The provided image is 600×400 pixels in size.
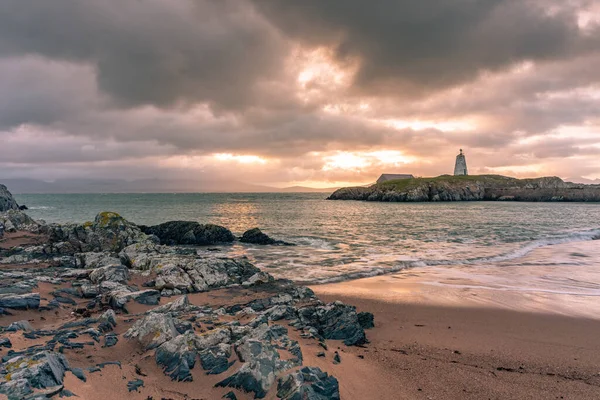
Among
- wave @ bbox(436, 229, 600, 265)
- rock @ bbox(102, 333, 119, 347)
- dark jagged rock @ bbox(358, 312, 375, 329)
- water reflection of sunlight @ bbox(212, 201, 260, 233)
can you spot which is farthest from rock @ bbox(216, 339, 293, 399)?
water reflection of sunlight @ bbox(212, 201, 260, 233)

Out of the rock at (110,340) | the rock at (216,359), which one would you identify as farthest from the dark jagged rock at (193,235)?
the rock at (216,359)

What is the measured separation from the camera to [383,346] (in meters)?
8.22

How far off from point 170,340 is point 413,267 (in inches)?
617

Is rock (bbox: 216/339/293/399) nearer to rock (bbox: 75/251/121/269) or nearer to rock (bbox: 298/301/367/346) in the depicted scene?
rock (bbox: 298/301/367/346)

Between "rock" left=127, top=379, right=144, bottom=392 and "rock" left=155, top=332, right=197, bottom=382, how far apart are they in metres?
0.47

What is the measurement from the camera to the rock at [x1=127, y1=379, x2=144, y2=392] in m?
→ 4.96

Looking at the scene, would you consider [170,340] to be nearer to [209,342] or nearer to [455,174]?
[209,342]

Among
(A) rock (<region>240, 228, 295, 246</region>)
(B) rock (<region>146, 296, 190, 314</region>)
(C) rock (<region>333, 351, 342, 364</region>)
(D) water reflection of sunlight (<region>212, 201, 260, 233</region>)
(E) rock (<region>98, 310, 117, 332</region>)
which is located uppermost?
(E) rock (<region>98, 310, 117, 332</region>)

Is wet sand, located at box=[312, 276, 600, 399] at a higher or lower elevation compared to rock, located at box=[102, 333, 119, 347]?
lower

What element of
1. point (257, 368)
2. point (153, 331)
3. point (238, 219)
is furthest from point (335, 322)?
point (238, 219)

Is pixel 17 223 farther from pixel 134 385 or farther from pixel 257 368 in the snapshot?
pixel 257 368

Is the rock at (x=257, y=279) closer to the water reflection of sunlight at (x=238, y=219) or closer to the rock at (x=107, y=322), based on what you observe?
the rock at (x=107, y=322)

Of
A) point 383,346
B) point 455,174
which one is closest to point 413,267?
point 383,346

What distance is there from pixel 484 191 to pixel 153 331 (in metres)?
162
